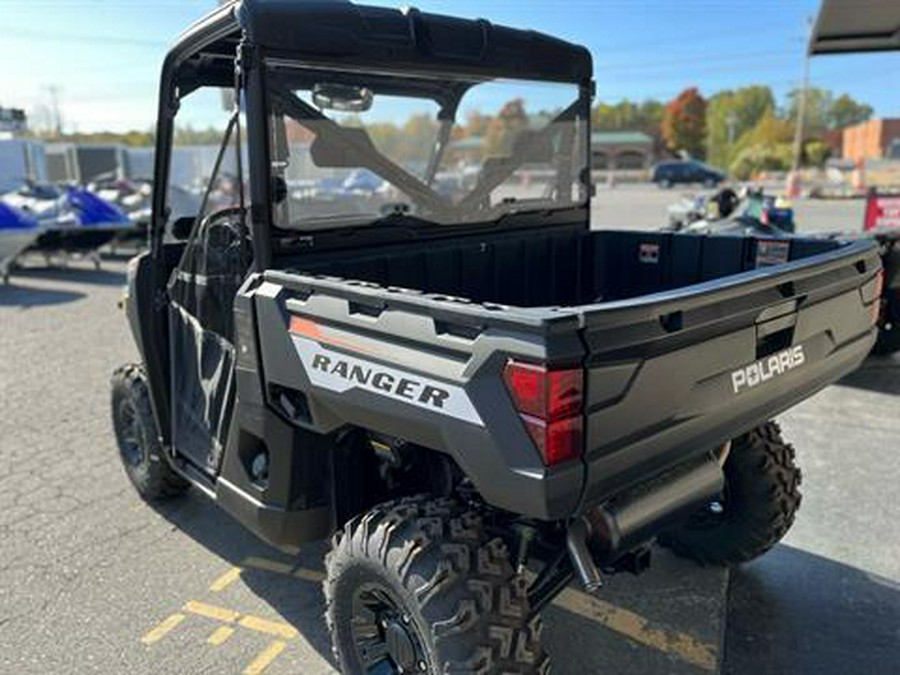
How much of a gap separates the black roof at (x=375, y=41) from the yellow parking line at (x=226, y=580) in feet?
7.57

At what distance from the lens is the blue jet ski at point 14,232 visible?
11844 millimetres

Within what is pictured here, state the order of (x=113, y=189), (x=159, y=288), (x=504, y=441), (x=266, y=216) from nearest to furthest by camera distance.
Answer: (x=504, y=441), (x=266, y=216), (x=159, y=288), (x=113, y=189)

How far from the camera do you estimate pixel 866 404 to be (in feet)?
18.6

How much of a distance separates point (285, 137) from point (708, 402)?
1753 mm

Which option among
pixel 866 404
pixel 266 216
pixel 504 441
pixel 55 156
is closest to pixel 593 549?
pixel 504 441

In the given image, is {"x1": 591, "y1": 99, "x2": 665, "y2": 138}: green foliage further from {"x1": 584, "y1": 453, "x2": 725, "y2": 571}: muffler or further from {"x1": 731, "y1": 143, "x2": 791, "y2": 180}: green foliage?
{"x1": 584, "y1": 453, "x2": 725, "y2": 571}: muffler

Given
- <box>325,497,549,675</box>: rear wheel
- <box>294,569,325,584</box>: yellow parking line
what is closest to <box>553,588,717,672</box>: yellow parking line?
<box>325,497,549,675</box>: rear wheel

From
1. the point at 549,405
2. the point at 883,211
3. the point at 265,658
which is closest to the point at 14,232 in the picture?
the point at 265,658

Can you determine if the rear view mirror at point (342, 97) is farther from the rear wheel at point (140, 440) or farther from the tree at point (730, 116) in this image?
the tree at point (730, 116)

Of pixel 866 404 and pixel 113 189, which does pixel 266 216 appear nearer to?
pixel 866 404

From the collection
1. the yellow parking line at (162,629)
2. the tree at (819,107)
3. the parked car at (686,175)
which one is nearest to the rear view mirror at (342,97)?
the yellow parking line at (162,629)

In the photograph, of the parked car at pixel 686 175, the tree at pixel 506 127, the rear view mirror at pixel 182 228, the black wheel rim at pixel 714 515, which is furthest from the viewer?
the parked car at pixel 686 175

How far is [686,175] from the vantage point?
39688 millimetres

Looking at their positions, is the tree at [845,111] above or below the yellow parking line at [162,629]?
above
